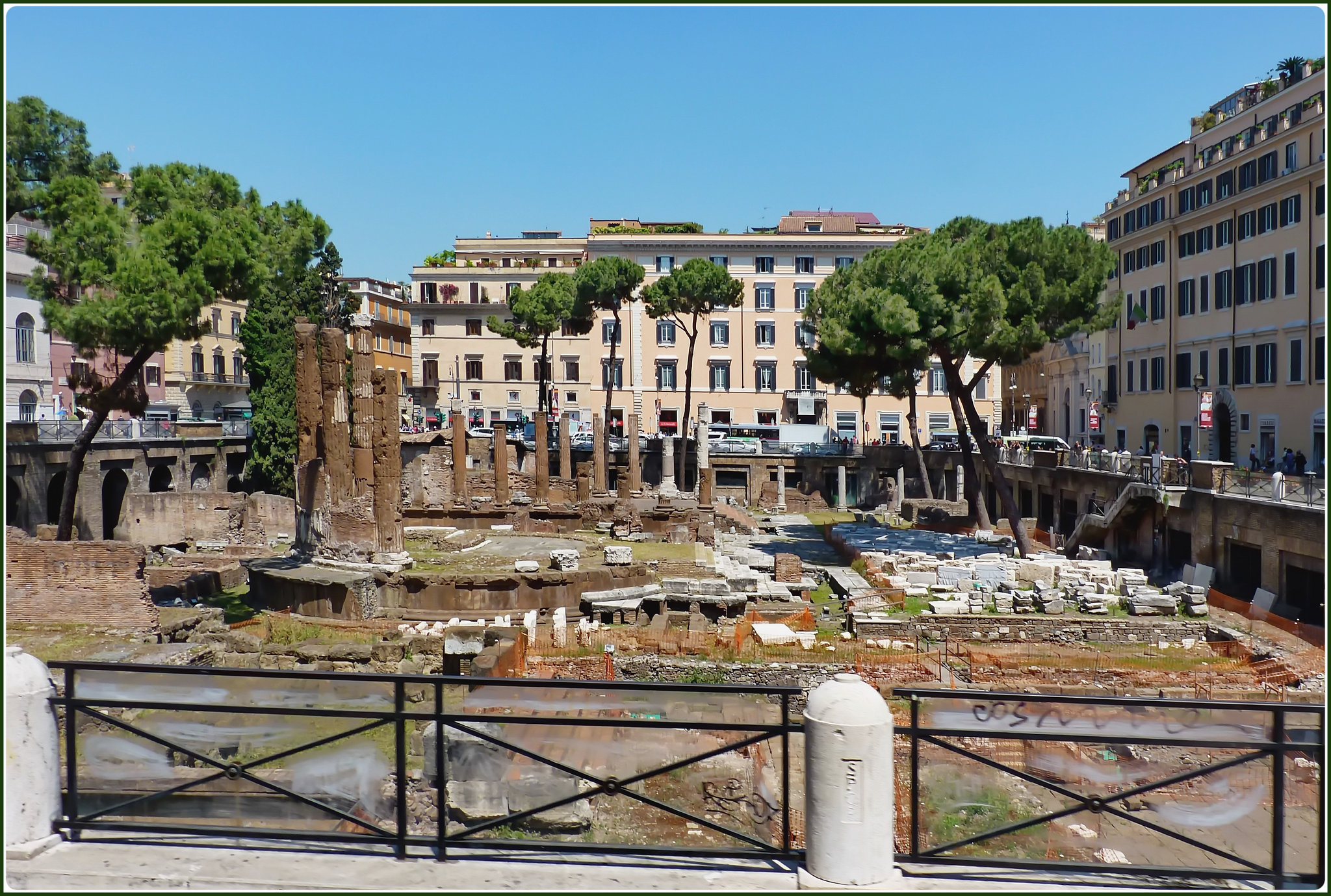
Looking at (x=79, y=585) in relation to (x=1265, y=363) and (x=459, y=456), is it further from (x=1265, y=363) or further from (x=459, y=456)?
(x=1265, y=363)

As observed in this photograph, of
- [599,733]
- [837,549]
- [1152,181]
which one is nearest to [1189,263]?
[1152,181]

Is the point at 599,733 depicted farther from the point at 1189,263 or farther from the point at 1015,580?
the point at 1189,263

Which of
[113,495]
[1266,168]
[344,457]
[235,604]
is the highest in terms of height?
[1266,168]

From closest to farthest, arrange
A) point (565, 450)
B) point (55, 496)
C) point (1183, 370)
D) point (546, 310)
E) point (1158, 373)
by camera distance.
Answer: point (55, 496), point (1183, 370), point (1158, 373), point (565, 450), point (546, 310)

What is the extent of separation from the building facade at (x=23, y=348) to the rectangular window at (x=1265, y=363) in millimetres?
44770

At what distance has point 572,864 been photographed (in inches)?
175

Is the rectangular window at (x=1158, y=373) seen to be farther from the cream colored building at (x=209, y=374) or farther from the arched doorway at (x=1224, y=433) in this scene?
the cream colored building at (x=209, y=374)

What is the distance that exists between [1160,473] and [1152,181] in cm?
1945

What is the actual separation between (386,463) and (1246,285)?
29672mm

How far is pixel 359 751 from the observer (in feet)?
16.7

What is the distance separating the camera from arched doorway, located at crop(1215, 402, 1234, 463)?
35031mm

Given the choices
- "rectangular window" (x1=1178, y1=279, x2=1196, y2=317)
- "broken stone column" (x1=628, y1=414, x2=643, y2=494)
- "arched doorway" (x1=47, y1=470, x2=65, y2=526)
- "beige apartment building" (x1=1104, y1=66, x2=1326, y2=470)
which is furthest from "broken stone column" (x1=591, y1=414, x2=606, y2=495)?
"rectangular window" (x1=1178, y1=279, x2=1196, y2=317)

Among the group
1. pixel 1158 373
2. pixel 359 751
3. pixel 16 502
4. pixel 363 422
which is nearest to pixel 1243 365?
pixel 1158 373

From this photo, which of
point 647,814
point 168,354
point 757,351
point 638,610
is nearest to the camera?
point 647,814
